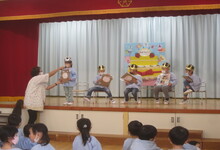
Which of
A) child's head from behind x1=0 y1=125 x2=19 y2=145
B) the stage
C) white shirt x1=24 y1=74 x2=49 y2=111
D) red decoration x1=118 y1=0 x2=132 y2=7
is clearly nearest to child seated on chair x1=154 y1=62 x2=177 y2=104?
the stage

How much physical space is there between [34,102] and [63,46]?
4.71 meters

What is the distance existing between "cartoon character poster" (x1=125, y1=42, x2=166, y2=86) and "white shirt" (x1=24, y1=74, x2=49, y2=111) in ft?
11.9

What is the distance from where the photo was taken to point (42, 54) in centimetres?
1128

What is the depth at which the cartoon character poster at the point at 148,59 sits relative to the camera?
9.45m

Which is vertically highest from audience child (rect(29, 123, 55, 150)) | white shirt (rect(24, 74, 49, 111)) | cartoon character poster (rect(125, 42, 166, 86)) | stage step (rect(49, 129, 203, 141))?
cartoon character poster (rect(125, 42, 166, 86))

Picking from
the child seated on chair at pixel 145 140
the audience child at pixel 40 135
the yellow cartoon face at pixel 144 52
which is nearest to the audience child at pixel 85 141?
the audience child at pixel 40 135

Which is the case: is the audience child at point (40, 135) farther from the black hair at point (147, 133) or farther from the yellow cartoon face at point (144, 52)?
the yellow cartoon face at point (144, 52)

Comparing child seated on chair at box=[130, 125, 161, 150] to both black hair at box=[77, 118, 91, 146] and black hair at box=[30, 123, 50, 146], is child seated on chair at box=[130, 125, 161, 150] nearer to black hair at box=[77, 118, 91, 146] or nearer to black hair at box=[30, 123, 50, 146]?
black hair at box=[77, 118, 91, 146]

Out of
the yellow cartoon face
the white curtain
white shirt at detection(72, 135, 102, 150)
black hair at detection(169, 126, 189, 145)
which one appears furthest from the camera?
the white curtain

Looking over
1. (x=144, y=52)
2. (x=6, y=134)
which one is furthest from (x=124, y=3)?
(x=6, y=134)

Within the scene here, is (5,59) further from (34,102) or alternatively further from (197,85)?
(197,85)

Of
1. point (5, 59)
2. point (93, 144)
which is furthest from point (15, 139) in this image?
point (5, 59)

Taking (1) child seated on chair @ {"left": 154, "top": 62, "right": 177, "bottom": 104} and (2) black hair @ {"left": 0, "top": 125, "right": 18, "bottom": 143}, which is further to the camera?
(1) child seated on chair @ {"left": 154, "top": 62, "right": 177, "bottom": 104}

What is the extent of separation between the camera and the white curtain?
9844 mm
